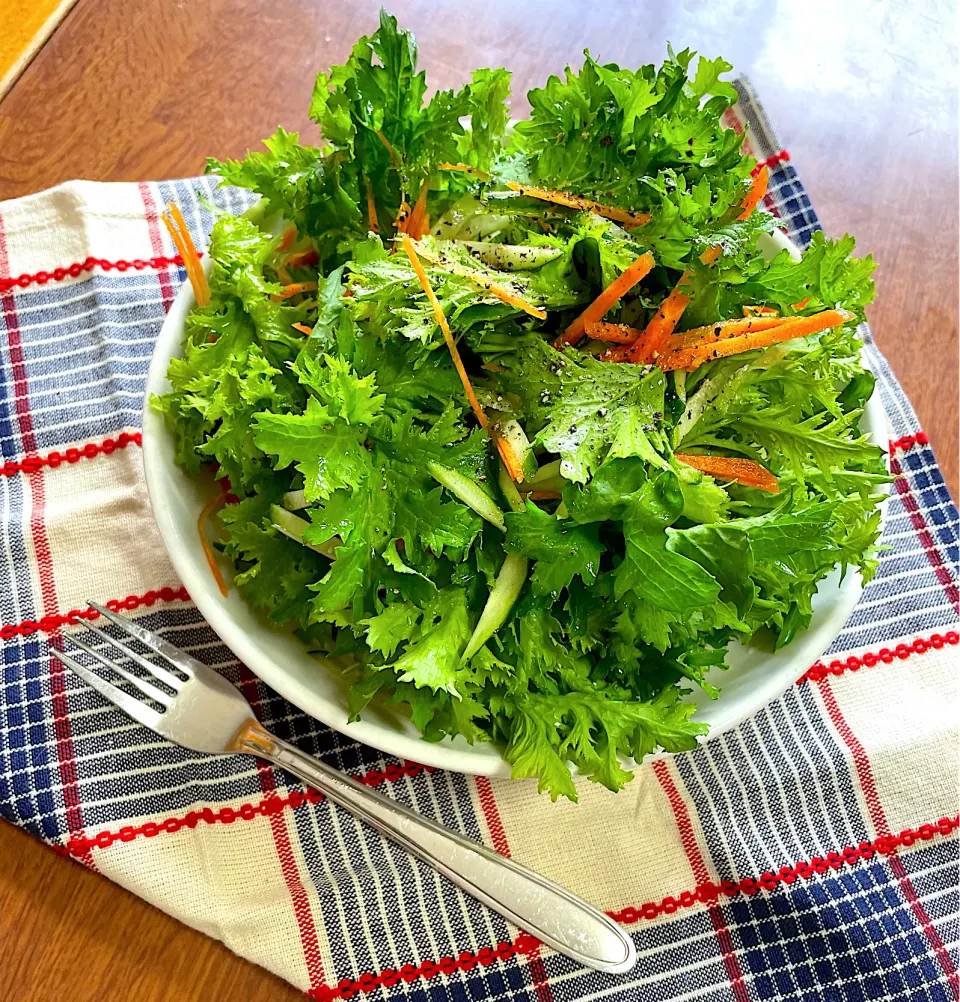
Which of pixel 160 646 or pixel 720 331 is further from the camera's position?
pixel 160 646

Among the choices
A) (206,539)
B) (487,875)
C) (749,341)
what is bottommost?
(487,875)

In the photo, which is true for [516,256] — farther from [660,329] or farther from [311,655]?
[311,655]

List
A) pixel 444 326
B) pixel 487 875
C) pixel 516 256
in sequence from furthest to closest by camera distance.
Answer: pixel 487 875 < pixel 516 256 < pixel 444 326

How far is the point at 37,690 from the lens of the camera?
1398 mm

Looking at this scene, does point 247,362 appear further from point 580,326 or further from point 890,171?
point 890,171

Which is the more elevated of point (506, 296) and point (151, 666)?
point (506, 296)

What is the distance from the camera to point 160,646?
54.1 inches

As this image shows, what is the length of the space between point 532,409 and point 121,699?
0.76 m

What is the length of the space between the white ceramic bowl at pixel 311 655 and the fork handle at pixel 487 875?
0.50 feet

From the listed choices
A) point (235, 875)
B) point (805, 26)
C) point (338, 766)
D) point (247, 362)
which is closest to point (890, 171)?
point (805, 26)

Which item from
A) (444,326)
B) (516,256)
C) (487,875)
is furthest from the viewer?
(487,875)

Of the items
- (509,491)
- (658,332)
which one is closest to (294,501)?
(509,491)

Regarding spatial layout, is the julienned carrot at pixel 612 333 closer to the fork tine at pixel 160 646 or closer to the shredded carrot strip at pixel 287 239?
the shredded carrot strip at pixel 287 239

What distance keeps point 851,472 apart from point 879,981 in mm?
771
